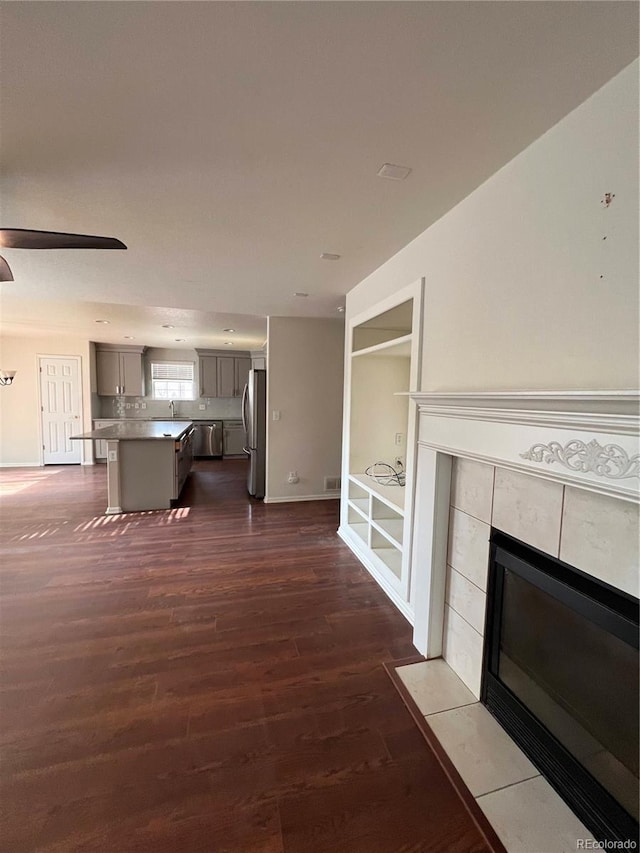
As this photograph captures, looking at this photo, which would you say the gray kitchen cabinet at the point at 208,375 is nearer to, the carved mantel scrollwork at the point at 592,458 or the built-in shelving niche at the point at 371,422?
the built-in shelving niche at the point at 371,422

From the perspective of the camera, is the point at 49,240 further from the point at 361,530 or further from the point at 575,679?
the point at 361,530

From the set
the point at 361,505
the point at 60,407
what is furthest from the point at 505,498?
the point at 60,407

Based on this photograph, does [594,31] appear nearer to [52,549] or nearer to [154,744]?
[154,744]

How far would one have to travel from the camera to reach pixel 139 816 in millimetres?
1228

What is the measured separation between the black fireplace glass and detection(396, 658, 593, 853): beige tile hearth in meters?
0.19

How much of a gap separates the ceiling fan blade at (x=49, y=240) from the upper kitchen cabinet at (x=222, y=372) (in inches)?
245

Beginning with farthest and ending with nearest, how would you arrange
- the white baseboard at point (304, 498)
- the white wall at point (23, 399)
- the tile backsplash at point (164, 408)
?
the tile backsplash at point (164, 408) → the white wall at point (23, 399) → the white baseboard at point (304, 498)

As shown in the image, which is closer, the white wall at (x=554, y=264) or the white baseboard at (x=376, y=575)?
the white wall at (x=554, y=264)

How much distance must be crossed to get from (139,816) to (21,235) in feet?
7.75

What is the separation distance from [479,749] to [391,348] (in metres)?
2.41

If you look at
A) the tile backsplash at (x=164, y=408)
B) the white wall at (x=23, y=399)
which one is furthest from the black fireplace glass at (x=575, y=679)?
the white wall at (x=23, y=399)

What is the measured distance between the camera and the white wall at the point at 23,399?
6.61 meters

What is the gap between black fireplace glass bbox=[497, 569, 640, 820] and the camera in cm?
113

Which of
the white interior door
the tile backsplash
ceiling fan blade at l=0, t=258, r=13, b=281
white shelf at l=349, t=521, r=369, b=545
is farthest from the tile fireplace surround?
the white interior door
